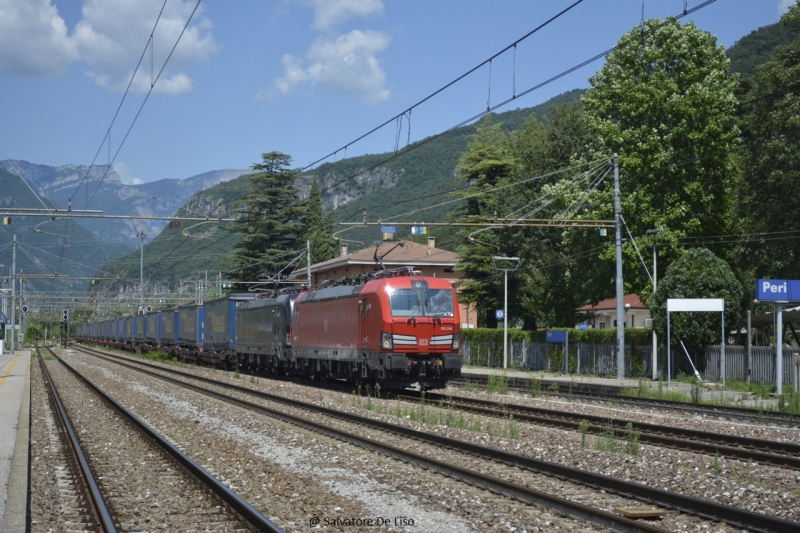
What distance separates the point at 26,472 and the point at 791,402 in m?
17.8

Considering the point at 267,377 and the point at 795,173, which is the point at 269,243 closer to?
the point at 267,377

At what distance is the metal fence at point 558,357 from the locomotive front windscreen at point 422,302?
15351mm

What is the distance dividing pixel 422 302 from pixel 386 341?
5.10ft

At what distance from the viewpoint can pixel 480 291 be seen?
57312 millimetres

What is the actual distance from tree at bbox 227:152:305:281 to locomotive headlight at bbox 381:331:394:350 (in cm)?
5201

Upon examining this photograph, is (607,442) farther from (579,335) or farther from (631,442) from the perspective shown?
(579,335)

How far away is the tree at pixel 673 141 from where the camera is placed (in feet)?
135

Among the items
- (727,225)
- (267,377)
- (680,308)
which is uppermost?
(727,225)

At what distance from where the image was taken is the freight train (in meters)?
23.8

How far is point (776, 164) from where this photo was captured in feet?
129

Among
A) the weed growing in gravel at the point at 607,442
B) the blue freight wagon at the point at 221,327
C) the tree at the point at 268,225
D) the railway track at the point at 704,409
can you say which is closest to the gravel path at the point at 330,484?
the weed growing in gravel at the point at 607,442

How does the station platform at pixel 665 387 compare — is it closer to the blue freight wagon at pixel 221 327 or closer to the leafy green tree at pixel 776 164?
the leafy green tree at pixel 776 164

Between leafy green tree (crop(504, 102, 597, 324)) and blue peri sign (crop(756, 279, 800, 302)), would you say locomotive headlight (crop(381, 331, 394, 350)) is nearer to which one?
blue peri sign (crop(756, 279, 800, 302))

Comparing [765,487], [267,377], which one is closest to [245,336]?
[267,377]
